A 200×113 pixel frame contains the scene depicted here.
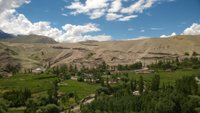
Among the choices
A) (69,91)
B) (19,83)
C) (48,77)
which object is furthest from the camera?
(48,77)

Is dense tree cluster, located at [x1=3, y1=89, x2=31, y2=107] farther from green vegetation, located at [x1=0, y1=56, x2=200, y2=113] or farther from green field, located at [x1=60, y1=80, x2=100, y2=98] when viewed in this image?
green field, located at [x1=60, y1=80, x2=100, y2=98]

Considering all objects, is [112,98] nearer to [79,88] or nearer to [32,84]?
[79,88]

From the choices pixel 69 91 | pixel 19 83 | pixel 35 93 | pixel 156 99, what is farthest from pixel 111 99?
pixel 19 83

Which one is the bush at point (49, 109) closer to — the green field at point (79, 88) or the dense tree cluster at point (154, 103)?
the dense tree cluster at point (154, 103)

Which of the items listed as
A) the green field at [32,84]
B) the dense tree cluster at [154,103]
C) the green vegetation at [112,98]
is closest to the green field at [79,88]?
the green vegetation at [112,98]

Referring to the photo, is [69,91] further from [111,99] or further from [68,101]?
[111,99]

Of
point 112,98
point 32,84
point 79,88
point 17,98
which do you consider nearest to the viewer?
point 112,98

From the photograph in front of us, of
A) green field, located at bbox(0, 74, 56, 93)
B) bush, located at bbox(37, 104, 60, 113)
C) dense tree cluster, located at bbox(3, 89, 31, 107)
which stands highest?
green field, located at bbox(0, 74, 56, 93)

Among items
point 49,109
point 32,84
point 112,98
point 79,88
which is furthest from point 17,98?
point 112,98

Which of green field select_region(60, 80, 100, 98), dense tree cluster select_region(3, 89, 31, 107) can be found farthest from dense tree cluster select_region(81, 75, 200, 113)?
dense tree cluster select_region(3, 89, 31, 107)

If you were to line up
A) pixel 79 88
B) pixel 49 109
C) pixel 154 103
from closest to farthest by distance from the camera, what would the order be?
1. pixel 154 103
2. pixel 49 109
3. pixel 79 88

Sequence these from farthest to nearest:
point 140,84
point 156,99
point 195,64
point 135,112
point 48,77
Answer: point 195,64 → point 48,77 → point 140,84 → point 156,99 → point 135,112
